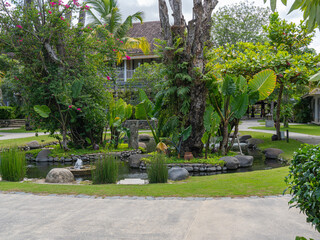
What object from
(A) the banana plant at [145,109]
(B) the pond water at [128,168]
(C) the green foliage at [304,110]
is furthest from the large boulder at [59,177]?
(C) the green foliage at [304,110]

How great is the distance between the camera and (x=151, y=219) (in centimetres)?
481

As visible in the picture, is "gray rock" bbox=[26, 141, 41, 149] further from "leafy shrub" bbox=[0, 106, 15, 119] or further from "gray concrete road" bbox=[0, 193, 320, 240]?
"leafy shrub" bbox=[0, 106, 15, 119]

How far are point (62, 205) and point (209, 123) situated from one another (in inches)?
286

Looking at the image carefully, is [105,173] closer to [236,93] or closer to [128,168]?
[128,168]

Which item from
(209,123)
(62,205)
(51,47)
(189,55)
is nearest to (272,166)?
(209,123)

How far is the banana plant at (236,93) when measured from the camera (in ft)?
39.7

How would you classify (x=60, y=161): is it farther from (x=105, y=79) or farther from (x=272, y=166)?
(x=272, y=166)

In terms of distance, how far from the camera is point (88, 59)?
14.2m

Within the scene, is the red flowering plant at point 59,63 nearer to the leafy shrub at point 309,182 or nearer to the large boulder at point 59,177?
the large boulder at point 59,177

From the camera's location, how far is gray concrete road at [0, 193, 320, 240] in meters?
4.19

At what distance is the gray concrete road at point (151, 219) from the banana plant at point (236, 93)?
6.70m

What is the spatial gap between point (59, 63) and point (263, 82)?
8.10 m

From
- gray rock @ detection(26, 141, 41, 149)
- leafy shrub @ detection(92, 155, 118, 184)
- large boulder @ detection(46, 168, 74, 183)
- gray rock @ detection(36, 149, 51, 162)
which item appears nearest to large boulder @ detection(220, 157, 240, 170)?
leafy shrub @ detection(92, 155, 118, 184)

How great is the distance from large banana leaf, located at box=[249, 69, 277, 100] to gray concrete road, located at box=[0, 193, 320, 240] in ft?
23.9
